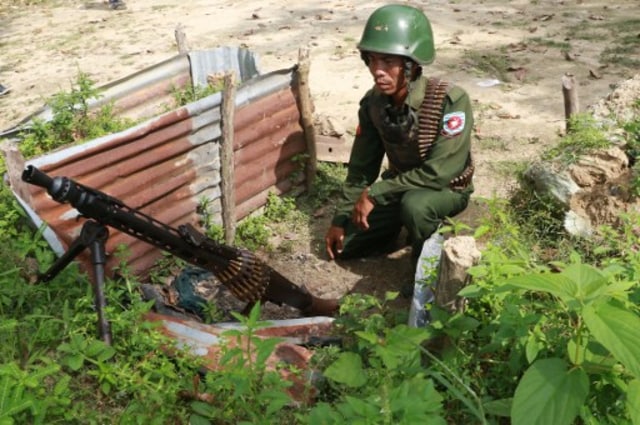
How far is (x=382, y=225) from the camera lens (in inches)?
191

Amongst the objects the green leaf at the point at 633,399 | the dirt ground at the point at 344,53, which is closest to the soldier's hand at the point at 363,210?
the dirt ground at the point at 344,53

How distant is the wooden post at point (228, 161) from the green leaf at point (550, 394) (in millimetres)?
3262

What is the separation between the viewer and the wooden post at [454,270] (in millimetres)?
2621

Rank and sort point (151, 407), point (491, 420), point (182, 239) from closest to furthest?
point (491, 420), point (151, 407), point (182, 239)

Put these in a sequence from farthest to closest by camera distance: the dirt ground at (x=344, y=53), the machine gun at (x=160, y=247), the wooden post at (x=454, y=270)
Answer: the dirt ground at (x=344, y=53) → the machine gun at (x=160, y=247) → the wooden post at (x=454, y=270)

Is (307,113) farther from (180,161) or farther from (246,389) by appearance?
(246,389)

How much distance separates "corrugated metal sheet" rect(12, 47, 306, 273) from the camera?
13.0 ft

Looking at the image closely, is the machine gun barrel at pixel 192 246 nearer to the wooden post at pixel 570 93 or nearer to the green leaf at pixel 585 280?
the green leaf at pixel 585 280

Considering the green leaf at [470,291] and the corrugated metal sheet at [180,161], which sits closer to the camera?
the green leaf at [470,291]

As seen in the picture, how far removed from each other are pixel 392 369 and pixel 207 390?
1.00m

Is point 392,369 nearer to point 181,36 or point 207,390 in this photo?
point 207,390

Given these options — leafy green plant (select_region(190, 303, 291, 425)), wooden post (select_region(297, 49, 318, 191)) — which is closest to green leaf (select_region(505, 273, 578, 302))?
leafy green plant (select_region(190, 303, 291, 425))

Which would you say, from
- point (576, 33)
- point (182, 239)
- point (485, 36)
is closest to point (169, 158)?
point (182, 239)

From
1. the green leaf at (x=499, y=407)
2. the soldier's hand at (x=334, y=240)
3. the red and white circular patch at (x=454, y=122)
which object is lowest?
the soldier's hand at (x=334, y=240)
